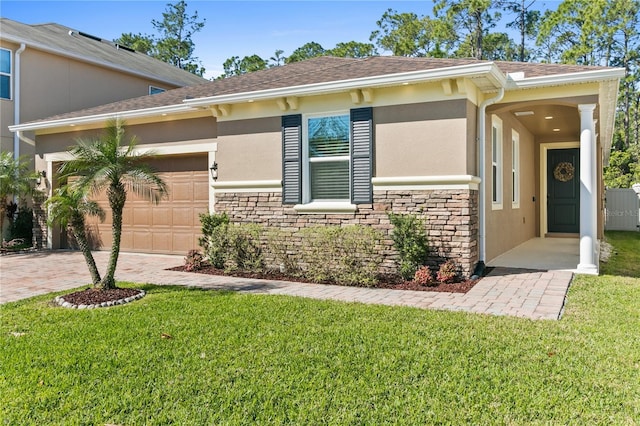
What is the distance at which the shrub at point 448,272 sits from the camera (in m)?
6.94

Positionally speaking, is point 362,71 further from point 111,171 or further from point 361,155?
point 111,171

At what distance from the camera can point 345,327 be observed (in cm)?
479

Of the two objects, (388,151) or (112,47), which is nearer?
(388,151)

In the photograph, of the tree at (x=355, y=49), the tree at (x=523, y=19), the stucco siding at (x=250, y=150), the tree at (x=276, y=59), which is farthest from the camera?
the tree at (x=276, y=59)

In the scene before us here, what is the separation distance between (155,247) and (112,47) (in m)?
11.9

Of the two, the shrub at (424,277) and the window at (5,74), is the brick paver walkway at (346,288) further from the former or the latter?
the window at (5,74)

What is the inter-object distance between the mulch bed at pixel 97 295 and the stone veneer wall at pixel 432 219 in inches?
112

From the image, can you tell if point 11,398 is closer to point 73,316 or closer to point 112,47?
point 73,316

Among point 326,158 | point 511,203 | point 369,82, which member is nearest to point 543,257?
point 511,203

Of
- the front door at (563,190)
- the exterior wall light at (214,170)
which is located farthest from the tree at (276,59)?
the exterior wall light at (214,170)

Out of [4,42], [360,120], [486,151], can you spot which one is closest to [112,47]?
[4,42]

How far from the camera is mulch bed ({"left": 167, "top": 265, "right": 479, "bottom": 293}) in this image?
21.9ft

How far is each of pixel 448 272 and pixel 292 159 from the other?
10.8 feet

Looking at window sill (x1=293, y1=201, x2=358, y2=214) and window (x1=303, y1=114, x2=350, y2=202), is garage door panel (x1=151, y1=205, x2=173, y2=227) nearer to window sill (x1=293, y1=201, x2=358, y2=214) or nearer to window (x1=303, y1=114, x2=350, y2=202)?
window sill (x1=293, y1=201, x2=358, y2=214)
